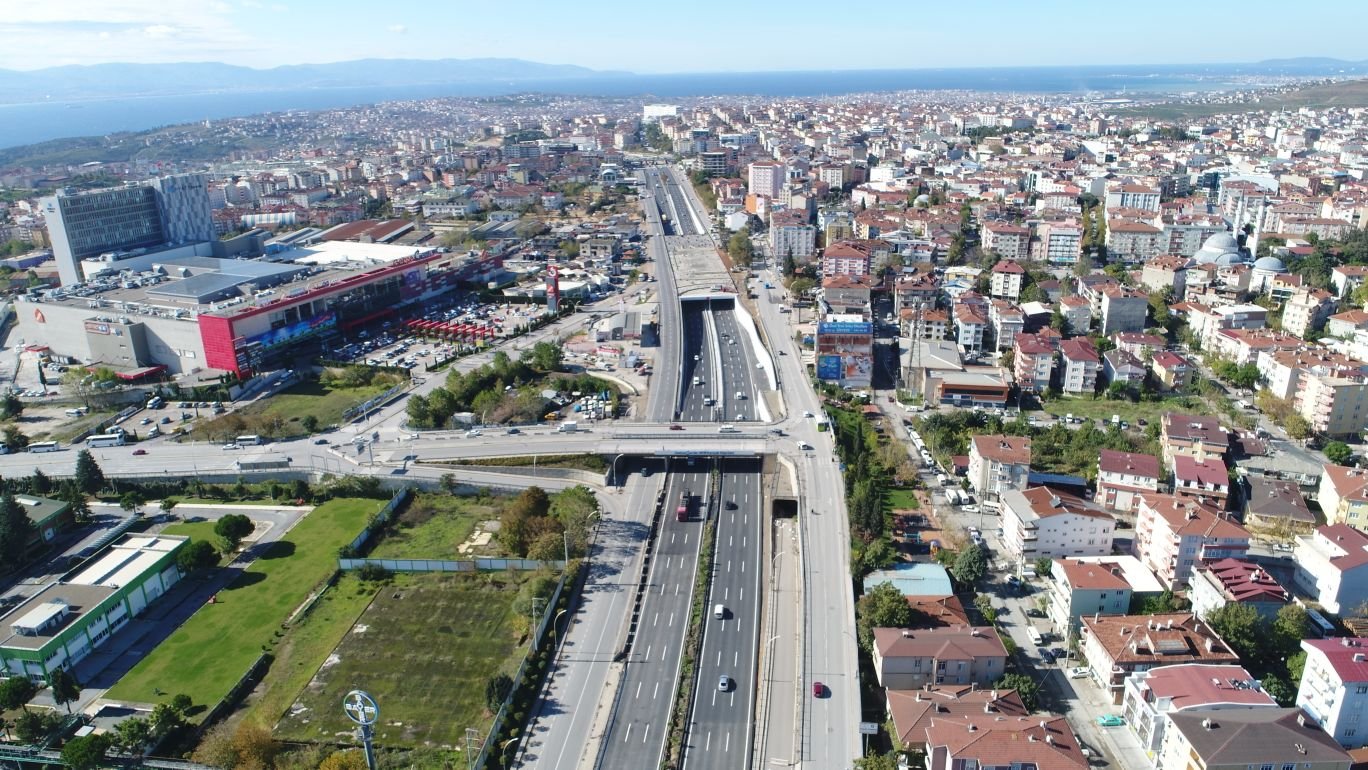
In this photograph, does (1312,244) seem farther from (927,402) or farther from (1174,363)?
(927,402)

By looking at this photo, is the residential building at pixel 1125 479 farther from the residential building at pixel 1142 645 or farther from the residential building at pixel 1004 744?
the residential building at pixel 1004 744

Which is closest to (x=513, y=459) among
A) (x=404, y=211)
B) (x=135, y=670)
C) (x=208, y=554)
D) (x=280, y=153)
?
(x=208, y=554)

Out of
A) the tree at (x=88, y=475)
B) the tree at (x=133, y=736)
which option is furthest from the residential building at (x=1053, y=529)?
the tree at (x=88, y=475)

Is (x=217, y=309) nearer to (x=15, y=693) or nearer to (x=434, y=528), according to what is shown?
(x=434, y=528)

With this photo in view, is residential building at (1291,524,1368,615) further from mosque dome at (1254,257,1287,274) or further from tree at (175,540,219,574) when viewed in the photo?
mosque dome at (1254,257,1287,274)

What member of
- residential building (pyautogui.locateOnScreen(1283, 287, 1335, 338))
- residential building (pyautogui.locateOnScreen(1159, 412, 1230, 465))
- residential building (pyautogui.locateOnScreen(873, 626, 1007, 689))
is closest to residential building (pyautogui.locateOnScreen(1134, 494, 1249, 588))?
residential building (pyautogui.locateOnScreen(1159, 412, 1230, 465))

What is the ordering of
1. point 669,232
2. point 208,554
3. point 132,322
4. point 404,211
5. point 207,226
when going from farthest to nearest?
1. point 404,211
2. point 669,232
3. point 207,226
4. point 132,322
5. point 208,554

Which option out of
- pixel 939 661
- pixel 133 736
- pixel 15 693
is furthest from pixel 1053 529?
pixel 15 693
